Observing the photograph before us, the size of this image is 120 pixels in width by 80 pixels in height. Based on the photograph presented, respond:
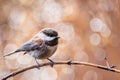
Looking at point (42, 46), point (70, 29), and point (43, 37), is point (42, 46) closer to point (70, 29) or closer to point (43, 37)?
point (43, 37)

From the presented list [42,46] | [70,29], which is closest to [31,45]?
[42,46]

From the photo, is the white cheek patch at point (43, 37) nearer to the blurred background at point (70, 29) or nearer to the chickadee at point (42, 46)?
the chickadee at point (42, 46)

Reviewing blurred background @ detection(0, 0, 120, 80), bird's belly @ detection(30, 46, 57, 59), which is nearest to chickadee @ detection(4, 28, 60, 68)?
bird's belly @ detection(30, 46, 57, 59)

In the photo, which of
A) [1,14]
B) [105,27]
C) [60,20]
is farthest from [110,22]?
[1,14]

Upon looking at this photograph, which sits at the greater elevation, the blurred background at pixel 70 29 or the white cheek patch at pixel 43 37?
the white cheek patch at pixel 43 37

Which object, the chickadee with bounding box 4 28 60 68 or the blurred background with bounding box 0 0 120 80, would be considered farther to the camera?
the blurred background with bounding box 0 0 120 80

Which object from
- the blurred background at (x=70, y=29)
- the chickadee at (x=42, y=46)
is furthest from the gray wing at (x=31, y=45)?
the blurred background at (x=70, y=29)

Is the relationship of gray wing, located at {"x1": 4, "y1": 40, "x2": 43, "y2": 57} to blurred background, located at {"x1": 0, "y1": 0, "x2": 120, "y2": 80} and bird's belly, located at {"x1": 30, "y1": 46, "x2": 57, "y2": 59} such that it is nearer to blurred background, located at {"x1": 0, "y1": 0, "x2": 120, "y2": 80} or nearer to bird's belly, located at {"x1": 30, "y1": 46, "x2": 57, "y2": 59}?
bird's belly, located at {"x1": 30, "y1": 46, "x2": 57, "y2": 59}

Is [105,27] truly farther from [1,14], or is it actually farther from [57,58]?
[1,14]
